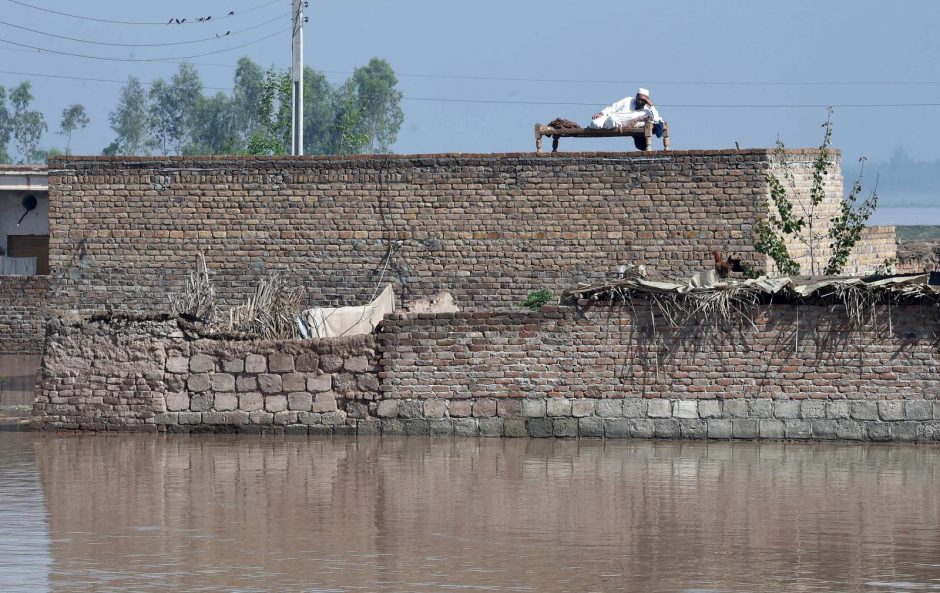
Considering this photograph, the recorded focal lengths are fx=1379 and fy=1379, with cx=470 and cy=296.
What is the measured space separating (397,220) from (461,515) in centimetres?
1105

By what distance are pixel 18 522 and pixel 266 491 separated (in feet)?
8.23

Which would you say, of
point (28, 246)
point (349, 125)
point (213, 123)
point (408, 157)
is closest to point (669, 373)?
point (408, 157)

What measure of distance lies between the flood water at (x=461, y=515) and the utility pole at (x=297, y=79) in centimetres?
1554

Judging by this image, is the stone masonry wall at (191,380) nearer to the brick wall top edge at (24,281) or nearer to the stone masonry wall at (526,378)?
the stone masonry wall at (526,378)

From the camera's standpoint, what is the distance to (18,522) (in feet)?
38.1

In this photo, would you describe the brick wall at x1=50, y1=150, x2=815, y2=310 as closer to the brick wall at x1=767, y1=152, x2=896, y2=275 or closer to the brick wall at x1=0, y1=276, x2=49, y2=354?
→ the brick wall at x1=767, y1=152, x2=896, y2=275

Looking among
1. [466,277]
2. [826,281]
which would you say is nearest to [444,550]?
[826,281]

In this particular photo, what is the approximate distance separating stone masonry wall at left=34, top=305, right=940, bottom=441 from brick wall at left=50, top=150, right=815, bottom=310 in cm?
510

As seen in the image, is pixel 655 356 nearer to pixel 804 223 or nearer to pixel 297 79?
pixel 804 223

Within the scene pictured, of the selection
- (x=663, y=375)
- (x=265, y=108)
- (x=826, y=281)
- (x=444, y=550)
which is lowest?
(x=444, y=550)

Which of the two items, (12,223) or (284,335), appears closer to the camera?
(284,335)

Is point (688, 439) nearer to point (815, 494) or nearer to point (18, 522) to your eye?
point (815, 494)

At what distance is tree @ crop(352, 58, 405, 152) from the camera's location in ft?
361

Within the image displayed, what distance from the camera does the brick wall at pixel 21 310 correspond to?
29.2 m
